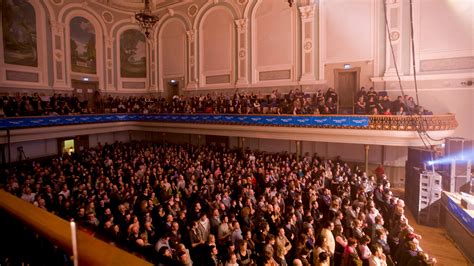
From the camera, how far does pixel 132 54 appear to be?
23.1 m

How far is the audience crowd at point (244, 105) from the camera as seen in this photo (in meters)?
12.4

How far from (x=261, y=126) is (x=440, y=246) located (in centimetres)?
885

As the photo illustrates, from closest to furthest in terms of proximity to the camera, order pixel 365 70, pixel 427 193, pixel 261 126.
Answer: pixel 427 193, pixel 261 126, pixel 365 70

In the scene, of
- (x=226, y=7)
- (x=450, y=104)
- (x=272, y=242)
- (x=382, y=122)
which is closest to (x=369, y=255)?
(x=272, y=242)

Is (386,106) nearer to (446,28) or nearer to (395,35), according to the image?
(395,35)

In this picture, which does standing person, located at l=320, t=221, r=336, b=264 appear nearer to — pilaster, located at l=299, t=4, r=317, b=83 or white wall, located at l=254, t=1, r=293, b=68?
pilaster, located at l=299, t=4, r=317, b=83

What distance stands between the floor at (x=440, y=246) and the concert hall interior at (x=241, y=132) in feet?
0.18

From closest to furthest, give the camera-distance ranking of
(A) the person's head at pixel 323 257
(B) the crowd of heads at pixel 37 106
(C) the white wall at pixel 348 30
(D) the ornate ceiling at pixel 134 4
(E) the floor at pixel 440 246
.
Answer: (A) the person's head at pixel 323 257 → (E) the floor at pixel 440 246 → (B) the crowd of heads at pixel 37 106 → (C) the white wall at pixel 348 30 → (D) the ornate ceiling at pixel 134 4

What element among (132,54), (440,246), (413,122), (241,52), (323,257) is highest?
(132,54)

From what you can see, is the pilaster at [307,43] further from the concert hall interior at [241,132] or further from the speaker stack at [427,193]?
the speaker stack at [427,193]

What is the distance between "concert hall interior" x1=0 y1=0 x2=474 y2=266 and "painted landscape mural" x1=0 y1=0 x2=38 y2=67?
0.26 feet

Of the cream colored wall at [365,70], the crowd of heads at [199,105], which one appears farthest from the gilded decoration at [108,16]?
the cream colored wall at [365,70]

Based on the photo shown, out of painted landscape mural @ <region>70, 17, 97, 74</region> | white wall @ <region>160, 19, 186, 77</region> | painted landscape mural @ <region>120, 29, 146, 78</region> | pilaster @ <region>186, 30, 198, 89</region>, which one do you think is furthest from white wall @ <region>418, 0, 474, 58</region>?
painted landscape mural @ <region>70, 17, 97, 74</region>

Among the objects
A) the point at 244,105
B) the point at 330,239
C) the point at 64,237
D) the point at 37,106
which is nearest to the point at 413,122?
the point at 330,239
